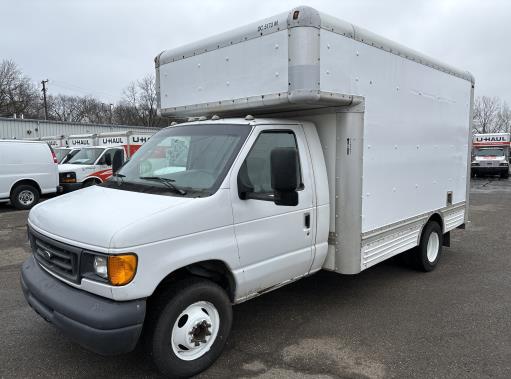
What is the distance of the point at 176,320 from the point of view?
3.22 m

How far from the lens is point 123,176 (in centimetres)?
413

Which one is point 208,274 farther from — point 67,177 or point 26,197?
point 67,177

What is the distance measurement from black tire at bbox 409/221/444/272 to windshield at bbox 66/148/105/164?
39.6 feet

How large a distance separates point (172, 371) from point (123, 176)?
6.12ft

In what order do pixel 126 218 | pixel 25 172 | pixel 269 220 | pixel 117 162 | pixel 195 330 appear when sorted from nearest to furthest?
pixel 126 218 → pixel 195 330 → pixel 269 220 → pixel 117 162 → pixel 25 172

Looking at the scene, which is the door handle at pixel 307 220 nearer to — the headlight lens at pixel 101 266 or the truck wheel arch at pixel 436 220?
the headlight lens at pixel 101 266

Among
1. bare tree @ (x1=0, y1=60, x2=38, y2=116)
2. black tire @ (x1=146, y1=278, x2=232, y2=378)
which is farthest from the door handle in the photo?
bare tree @ (x1=0, y1=60, x2=38, y2=116)

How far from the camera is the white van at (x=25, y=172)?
40.3 feet

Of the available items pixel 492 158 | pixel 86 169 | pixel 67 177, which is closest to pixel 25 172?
pixel 67 177

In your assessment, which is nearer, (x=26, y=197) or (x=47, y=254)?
(x=47, y=254)

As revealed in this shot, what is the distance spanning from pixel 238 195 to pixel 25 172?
1134cm

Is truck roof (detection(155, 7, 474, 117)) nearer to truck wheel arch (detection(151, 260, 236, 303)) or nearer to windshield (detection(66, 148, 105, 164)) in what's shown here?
truck wheel arch (detection(151, 260, 236, 303))

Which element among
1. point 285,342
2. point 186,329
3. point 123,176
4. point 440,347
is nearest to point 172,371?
point 186,329

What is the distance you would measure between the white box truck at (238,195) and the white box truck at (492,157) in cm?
2468
